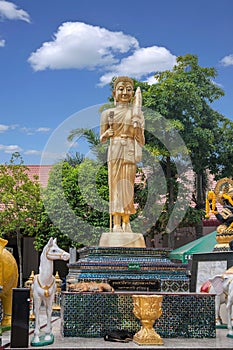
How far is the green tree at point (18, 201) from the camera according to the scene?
18.5 meters

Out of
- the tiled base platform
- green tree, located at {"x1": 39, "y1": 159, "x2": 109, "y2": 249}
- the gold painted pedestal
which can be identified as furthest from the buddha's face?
green tree, located at {"x1": 39, "y1": 159, "x2": 109, "y2": 249}

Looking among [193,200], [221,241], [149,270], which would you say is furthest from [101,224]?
[149,270]

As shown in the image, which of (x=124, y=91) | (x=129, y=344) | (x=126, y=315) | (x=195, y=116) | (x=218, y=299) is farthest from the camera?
(x=195, y=116)

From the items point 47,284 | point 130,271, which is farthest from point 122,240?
point 47,284

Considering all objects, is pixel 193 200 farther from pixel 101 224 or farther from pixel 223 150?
pixel 101 224

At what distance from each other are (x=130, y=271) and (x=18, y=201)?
1103cm

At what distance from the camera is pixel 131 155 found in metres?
9.59

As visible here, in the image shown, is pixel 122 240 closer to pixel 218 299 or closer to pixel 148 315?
pixel 218 299

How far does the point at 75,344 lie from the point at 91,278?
1728 millimetres

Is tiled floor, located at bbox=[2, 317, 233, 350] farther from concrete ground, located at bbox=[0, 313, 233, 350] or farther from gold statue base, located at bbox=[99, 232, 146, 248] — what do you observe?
gold statue base, located at bbox=[99, 232, 146, 248]

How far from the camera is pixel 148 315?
6555 millimetres

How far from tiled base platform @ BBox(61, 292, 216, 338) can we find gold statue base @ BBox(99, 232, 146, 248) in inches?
69.9

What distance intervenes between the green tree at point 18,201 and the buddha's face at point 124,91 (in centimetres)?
959

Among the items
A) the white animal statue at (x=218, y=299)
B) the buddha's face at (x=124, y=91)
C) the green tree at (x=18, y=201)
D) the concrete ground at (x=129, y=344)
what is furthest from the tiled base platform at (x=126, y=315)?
the green tree at (x=18, y=201)
